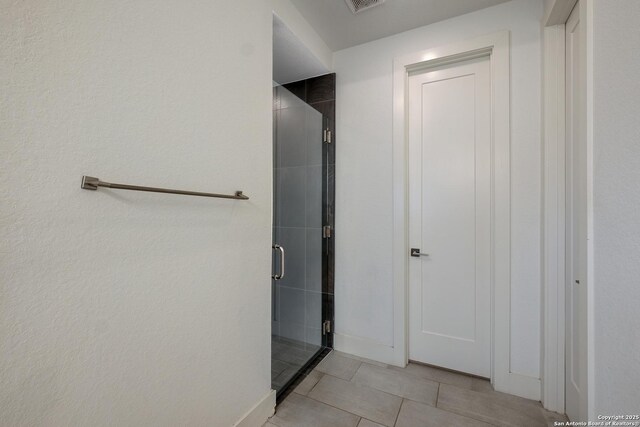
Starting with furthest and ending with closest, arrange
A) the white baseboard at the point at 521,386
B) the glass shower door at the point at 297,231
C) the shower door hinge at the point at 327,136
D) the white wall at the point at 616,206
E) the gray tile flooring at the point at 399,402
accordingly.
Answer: the shower door hinge at the point at 327,136, the glass shower door at the point at 297,231, the white baseboard at the point at 521,386, the gray tile flooring at the point at 399,402, the white wall at the point at 616,206

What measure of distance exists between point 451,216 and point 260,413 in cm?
177

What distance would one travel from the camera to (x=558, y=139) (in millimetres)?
1548

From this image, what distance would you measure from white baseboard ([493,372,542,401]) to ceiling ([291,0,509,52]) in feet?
8.01

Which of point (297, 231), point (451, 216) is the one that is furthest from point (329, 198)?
point (451, 216)

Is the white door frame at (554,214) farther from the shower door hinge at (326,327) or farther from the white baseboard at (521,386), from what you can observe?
the shower door hinge at (326,327)

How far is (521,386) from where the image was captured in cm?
167

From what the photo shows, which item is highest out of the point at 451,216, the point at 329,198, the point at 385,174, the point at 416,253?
the point at 385,174

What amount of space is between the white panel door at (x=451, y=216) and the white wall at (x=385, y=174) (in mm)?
178

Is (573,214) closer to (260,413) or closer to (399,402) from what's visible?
(399,402)

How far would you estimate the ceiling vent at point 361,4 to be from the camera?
5.67 ft

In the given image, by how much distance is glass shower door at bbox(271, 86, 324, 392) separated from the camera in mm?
1997

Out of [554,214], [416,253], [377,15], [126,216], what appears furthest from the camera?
[416,253]

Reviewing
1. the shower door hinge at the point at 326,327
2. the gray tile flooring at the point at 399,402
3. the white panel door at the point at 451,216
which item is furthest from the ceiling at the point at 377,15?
the gray tile flooring at the point at 399,402

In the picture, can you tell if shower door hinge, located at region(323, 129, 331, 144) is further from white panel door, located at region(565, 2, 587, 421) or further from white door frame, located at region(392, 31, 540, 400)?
white panel door, located at region(565, 2, 587, 421)
